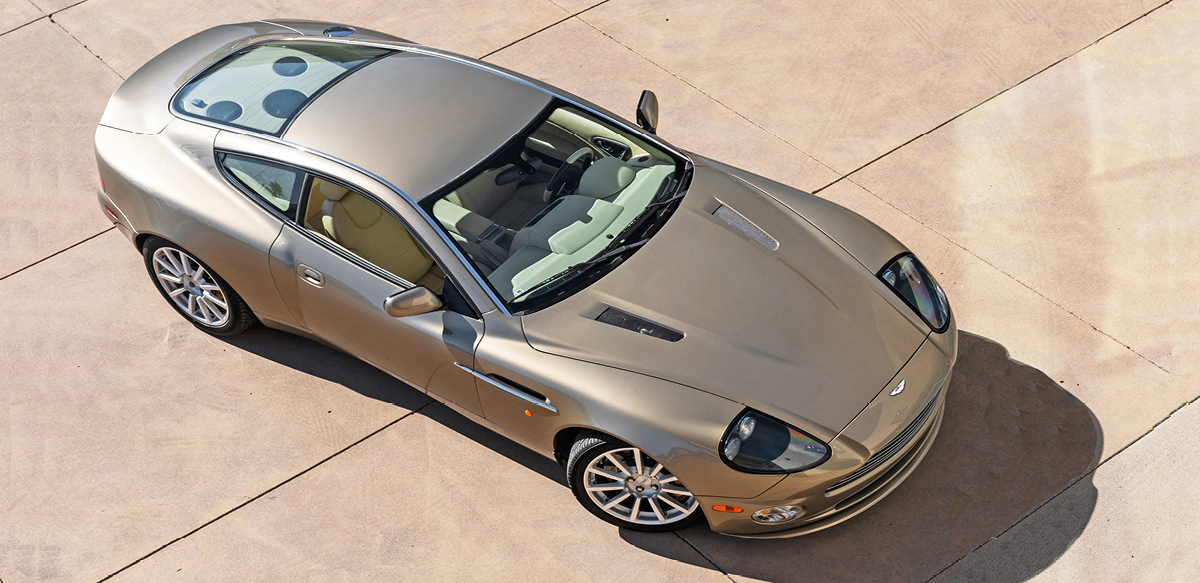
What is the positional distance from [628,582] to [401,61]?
9.65 ft

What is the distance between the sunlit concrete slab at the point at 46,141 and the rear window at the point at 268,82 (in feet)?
5.32

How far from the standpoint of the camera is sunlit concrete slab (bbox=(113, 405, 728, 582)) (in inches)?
196

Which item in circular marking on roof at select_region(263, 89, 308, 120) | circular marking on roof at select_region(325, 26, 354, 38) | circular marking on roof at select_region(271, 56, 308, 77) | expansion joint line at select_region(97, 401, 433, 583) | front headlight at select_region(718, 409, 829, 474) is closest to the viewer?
front headlight at select_region(718, 409, 829, 474)

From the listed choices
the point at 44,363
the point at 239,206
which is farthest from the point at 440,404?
the point at 44,363

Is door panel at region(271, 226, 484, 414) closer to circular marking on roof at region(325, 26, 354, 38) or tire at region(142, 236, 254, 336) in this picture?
tire at region(142, 236, 254, 336)

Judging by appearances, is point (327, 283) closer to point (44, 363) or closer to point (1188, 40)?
point (44, 363)

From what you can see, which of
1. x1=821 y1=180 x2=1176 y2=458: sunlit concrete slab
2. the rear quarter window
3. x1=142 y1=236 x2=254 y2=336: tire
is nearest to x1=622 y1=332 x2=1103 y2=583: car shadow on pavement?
x1=821 y1=180 x2=1176 y2=458: sunlit concrete slab

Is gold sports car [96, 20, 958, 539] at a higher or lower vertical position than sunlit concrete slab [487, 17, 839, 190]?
higher

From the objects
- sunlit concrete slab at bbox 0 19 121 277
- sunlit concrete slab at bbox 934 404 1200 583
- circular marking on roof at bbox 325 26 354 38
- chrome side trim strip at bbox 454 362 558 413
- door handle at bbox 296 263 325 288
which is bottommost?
sunlit concrete slab at bbox 934 404 1200 583

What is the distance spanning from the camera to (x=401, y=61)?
5.57 meters

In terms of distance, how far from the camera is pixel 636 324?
4.77 m

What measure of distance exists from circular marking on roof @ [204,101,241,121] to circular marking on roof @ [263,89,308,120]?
0.54ft

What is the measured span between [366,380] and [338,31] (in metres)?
2.15

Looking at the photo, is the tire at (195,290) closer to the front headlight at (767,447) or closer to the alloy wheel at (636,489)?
the alloy wheel at (636,489)
